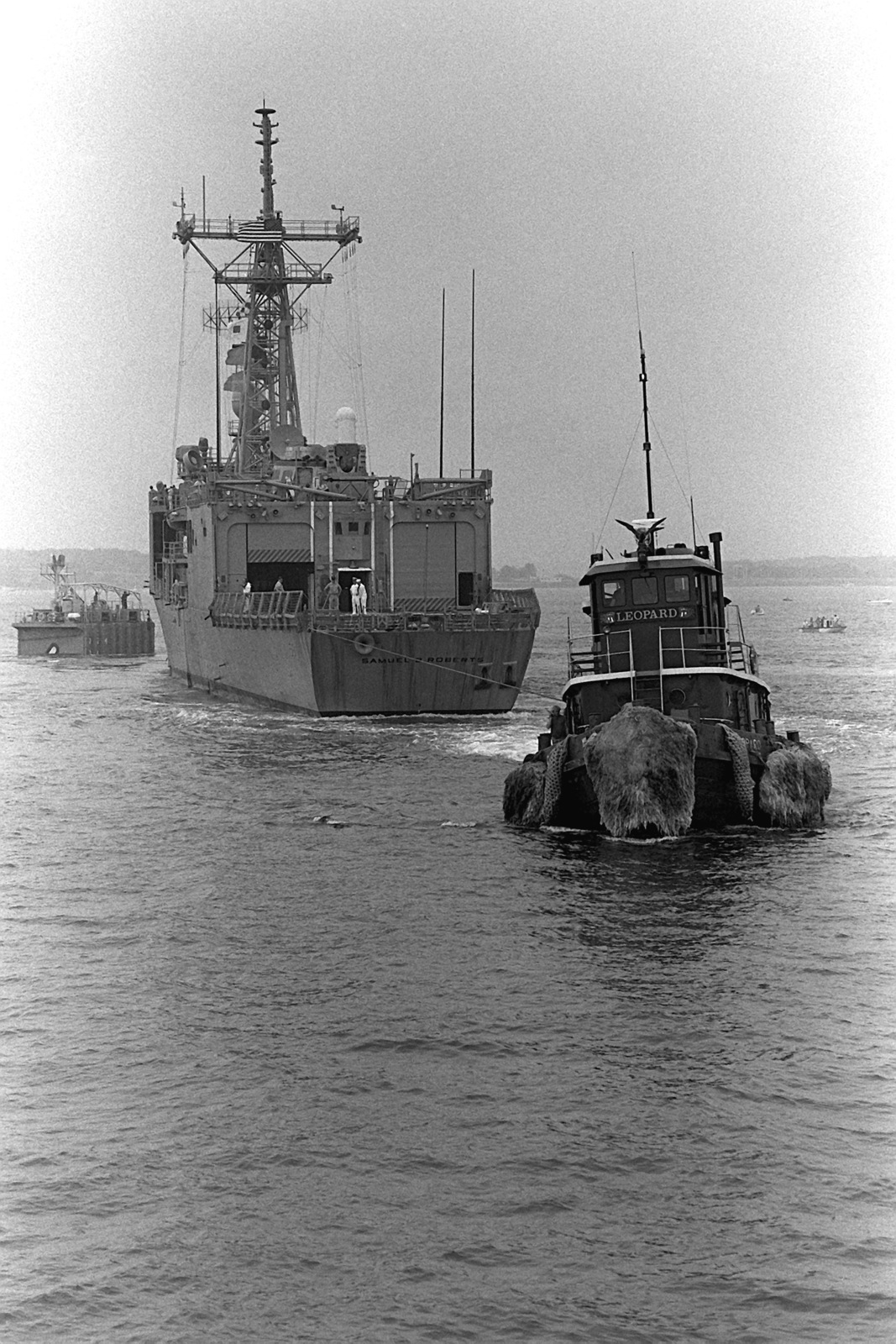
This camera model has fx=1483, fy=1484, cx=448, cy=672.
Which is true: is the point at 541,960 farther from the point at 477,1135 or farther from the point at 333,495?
the point at 333,495

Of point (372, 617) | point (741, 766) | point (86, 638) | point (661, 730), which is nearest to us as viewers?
point (661, 730)

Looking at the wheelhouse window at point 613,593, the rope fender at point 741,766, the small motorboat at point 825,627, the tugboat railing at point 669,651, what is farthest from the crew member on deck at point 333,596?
the small motorboat at point 825,627

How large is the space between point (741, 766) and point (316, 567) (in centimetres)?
2850

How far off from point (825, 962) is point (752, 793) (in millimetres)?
8640

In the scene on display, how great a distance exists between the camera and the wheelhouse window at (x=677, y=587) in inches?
1136

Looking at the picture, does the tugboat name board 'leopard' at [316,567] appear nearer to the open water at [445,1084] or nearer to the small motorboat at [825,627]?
the open water at [445,1084]

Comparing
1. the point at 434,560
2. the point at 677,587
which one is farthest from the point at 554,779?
the point at 434,560

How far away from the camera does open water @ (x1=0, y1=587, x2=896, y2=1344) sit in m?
10.4

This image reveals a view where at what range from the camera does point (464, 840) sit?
88.1ft

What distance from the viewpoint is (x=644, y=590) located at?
94.9 ft

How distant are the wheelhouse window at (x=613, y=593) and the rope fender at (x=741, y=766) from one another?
12.0 feet

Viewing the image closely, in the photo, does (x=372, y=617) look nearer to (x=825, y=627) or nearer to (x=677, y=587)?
(x=677, y=587)

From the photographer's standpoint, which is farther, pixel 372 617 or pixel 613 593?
pixel 372 617

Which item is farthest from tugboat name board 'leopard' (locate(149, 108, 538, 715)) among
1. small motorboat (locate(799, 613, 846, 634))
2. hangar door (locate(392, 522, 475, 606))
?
small motorboat (locate(799, 613, 846, 634))
